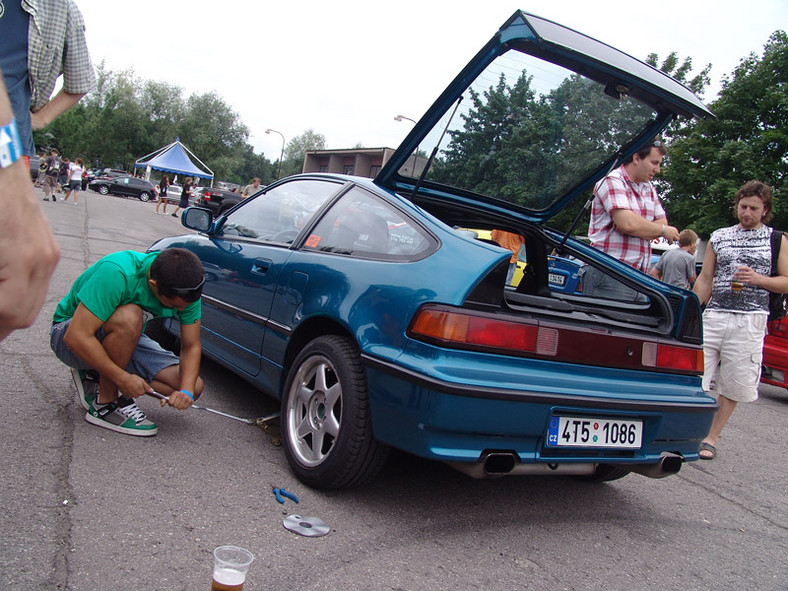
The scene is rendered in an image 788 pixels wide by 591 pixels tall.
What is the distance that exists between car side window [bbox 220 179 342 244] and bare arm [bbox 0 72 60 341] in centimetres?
254

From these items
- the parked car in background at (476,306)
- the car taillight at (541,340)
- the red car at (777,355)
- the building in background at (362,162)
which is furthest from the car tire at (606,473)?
the red car at (777,355)

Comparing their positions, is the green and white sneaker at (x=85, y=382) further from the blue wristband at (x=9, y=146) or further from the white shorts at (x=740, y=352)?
the white shorts at (x=740, y=352)

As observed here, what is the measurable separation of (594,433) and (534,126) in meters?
1.72

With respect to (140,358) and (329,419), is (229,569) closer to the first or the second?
(329,419)

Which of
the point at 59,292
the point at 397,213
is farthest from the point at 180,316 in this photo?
the point at 59,292

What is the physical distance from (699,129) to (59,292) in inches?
1208

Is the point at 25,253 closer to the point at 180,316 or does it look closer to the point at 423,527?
the point at 423,527

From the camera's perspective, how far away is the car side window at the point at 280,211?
3.59 metres

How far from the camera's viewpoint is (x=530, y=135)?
353 cm

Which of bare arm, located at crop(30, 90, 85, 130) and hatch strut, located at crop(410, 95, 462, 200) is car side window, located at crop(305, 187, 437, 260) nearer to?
hatch strut, located at crop(410, 95, 462, 200)

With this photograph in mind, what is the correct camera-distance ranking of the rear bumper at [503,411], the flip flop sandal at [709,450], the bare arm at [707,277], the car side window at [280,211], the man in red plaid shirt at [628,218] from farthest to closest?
the bare arm at [707,277]
the flip flop sandal at [709,450]
the man in red plaid shirt at [628,218]
the car side window at [280,211]
the rear bumper at [503,411]

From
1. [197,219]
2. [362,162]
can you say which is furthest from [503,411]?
[362,162]

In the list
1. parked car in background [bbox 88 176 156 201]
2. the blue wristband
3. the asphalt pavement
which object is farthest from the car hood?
parked car in background [bbox 88 176 156 201]

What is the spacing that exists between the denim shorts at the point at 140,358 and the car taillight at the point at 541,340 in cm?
160
